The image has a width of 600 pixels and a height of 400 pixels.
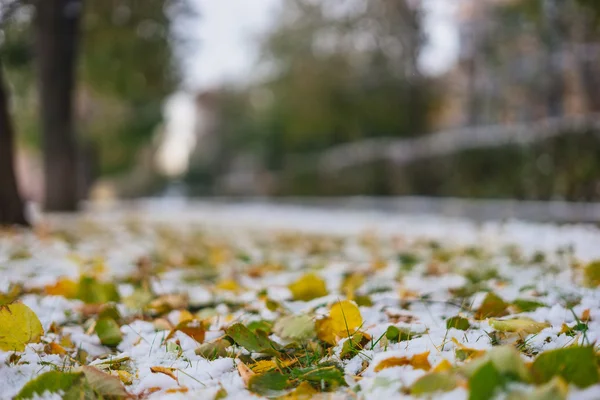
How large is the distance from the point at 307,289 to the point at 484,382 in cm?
116

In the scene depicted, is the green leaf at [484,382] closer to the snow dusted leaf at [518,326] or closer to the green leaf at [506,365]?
the green leaf at [506,365]

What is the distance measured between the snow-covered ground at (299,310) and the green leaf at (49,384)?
136mm

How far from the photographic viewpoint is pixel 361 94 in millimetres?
16750

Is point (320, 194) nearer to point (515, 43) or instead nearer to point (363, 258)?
point (515, 43)

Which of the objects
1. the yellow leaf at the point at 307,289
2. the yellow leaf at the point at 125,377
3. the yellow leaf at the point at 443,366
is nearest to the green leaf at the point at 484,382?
the yellow leaf at the point at 443,366

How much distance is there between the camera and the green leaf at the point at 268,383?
124 cm

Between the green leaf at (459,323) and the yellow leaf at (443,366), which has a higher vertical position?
the yellow leaf at (443,366)

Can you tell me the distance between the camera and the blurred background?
7750 mm

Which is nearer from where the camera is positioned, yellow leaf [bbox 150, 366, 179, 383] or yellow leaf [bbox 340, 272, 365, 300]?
yellow leaf [bbox 150, 366, 179, 383]

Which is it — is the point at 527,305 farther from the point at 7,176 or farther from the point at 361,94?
the point at 361,94

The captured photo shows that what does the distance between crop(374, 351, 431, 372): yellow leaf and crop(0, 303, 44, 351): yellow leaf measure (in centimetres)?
94

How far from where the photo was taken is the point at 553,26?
9.04 meters

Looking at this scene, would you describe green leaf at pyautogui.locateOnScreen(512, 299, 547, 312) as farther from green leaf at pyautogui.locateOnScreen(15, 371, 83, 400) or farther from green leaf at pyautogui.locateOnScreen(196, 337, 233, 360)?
green leaf at pyautogui.locateOnScreen(15, 371, 83, 400)

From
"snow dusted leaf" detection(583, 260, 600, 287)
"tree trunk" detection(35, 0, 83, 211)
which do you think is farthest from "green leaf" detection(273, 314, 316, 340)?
"tree trunk" detection(35, 0, 83, 211)
